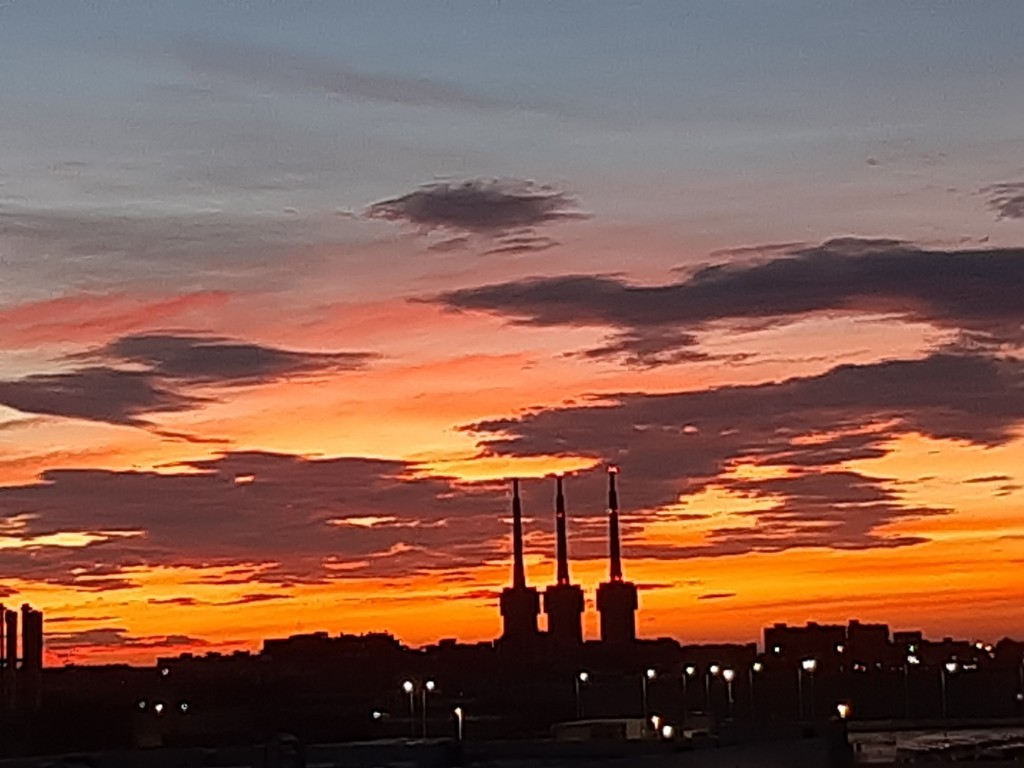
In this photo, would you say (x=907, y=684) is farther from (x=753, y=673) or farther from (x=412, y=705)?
(x=412, y=705)

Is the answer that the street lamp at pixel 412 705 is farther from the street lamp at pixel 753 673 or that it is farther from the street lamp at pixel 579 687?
the street lamp at pixel 753 673

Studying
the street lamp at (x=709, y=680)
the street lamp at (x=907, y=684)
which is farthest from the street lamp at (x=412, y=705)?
the street lamp at (x=907, y=684)

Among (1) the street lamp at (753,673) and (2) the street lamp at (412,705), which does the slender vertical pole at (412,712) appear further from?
(1) the street lamp at (753,673)

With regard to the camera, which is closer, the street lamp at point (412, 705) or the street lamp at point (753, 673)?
the street lamp at point (412, 705)

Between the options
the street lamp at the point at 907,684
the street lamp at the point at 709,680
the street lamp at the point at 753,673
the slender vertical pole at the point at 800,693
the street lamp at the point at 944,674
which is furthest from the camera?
the street lamp at the point at 709,680

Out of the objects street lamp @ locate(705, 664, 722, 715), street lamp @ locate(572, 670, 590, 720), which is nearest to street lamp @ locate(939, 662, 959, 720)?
street lamp @ locate(705, 664, 722, 715)

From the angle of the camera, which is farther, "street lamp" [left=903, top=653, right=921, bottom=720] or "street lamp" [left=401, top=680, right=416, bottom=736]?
"street lamp" [left=903, top=653, right=921, bottom=720]

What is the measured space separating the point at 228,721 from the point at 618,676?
43330 millimetres

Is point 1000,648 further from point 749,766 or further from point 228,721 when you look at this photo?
point 749,766

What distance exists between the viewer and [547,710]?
16000cm

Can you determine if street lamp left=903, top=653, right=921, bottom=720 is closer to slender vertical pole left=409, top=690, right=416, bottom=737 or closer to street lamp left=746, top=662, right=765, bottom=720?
street lamp left=746, top=662, right=765, bottom=720

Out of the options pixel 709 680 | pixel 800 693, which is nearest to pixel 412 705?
pixel 709 680

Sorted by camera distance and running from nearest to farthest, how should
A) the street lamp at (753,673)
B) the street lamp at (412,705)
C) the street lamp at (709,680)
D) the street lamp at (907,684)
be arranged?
Result: the street lamp at (412,705) < the street lamp at (753,673) < the street lamp at (907,684) < the street lamp at (709,680)

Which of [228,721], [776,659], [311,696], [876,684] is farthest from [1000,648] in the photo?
[228,721]
